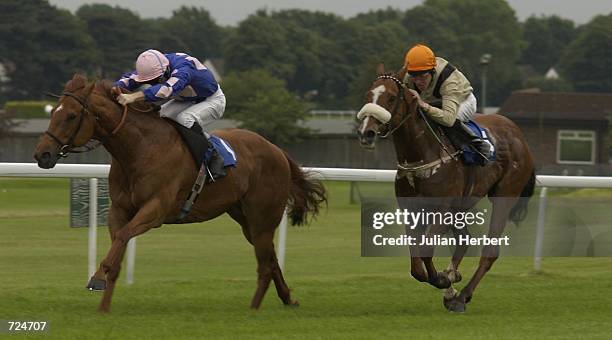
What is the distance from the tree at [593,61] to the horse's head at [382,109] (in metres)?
70.1

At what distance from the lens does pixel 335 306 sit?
8.57m

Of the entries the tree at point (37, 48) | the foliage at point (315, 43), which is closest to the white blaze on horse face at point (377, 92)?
the foliage at point (315, 43)

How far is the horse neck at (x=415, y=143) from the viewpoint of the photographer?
812 cm

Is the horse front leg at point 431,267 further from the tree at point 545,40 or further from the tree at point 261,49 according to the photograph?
the tree at point 545,40

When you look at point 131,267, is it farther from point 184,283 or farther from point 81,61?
point 81,61

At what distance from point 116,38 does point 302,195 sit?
7452 cm

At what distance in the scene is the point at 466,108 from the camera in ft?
28.3

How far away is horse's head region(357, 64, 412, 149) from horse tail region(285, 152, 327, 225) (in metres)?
1.16

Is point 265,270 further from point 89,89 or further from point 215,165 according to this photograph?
point 89,89

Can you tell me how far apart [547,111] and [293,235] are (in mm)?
36780

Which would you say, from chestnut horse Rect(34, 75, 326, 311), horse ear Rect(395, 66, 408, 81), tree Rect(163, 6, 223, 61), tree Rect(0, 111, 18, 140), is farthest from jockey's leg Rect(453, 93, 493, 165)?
tree Rect(163, 6, 223, 61)

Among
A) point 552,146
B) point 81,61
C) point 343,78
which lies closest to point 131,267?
point 552,146

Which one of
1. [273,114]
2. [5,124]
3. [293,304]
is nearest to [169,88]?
[293,304]

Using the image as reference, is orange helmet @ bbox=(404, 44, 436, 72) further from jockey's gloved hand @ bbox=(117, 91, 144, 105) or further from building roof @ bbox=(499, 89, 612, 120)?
building roof @ bbox=(499, 89, 612, 120)
